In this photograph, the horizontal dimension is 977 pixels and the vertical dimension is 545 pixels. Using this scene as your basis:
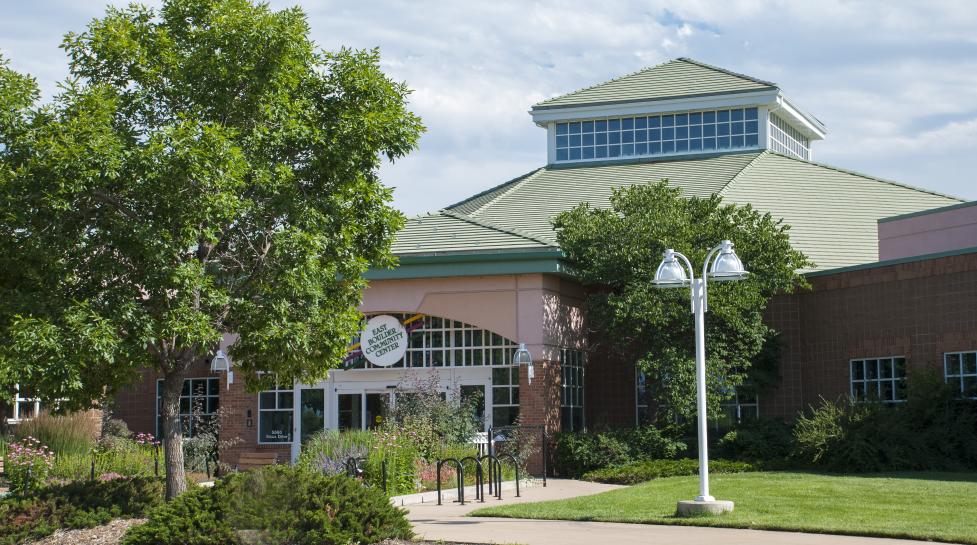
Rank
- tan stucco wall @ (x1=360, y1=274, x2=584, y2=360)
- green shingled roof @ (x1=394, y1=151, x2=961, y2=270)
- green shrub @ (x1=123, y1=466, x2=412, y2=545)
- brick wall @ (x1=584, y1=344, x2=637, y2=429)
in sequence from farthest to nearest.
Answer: brick wall @ (x1=584, y1=344, x2=637, y2=429), green shingled roof @ (x1=394, y1=151, x2=961, y2=270), tan stucco wall @ (x1=360, y1=274, x2=584, y2=360), green shrub @ (x1=123, y1=466, x2=412, y2=545)

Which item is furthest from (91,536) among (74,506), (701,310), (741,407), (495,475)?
(741,407)

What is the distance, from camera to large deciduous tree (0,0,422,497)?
13281mm

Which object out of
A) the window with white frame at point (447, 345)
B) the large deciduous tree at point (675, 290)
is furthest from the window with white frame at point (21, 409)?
the large deciduous tree at point (675, 290)

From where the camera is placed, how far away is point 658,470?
22.7 meters

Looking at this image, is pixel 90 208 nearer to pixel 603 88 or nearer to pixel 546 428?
pixel 546 428

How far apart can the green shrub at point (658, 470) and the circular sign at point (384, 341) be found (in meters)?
5.75

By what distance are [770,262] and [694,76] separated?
46.9 feet

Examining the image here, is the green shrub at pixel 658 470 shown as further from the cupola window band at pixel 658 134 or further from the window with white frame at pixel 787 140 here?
A: the window with white frame at pixel 787 140

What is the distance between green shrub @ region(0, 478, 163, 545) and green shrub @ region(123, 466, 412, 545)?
1.84 meters

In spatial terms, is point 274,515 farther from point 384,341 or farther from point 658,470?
point 384,341

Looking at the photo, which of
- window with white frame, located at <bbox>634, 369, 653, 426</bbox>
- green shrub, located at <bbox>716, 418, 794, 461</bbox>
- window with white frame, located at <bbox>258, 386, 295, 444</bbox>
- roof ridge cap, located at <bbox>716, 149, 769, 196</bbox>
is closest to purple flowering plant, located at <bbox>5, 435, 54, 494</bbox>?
window with white frame, located at <bbox>258, 386, 295, 444</bbox>

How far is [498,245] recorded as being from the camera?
25.9 m

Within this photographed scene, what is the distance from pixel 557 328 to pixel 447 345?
2.56m

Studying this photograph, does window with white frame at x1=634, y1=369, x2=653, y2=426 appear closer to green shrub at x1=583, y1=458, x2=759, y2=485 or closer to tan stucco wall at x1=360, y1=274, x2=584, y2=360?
tan stucco wall at x1=360, y1=274, x2=584, y2=360
